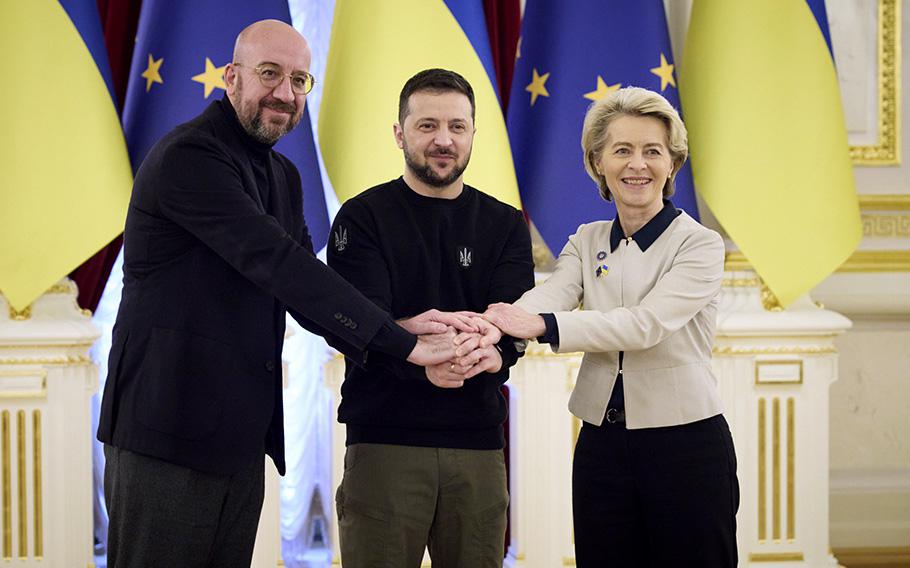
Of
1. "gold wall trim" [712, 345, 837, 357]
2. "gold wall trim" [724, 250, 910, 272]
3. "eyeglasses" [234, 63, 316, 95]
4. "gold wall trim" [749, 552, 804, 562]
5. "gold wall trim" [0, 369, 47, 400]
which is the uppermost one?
"eyeglasses" [234, 63, 316, 95]

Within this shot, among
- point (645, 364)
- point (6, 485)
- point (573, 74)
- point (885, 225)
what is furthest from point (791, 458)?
point (6, 485)

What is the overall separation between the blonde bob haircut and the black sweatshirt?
0.90ft

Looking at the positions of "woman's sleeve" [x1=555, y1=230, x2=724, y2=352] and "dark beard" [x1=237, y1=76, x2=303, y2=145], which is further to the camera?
"dark beard" [x1=237, y1=76, x2=303, y2=145]

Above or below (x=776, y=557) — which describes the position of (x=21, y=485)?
above

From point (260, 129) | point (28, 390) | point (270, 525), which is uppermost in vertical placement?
point (260, 129)

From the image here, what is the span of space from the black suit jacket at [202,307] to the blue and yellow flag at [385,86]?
1.15 meters

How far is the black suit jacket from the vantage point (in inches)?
75.2

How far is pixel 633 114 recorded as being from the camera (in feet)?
6.56

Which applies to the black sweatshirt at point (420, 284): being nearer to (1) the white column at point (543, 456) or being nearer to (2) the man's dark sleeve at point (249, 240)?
(2) the man's dark sleeve at point (249, 240)

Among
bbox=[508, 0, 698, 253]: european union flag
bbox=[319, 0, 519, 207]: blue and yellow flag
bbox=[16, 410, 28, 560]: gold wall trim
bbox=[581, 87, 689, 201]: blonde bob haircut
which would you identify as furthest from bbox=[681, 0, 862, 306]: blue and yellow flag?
bbox=[16, 410, 28, 560]: gold wall trim

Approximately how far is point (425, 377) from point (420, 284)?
0.20 m

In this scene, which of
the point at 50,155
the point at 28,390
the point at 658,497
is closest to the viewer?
the point at 658,497

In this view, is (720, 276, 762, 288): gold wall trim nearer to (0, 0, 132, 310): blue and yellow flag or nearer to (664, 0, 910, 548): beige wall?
(664, 0, 910, 548): beige wall

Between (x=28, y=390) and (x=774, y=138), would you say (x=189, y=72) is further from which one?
(x=774, y=138)
